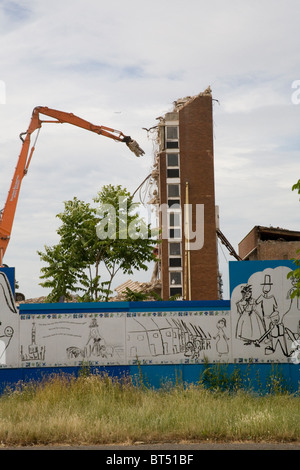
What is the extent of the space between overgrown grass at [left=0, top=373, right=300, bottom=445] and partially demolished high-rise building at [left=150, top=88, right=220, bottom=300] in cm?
3303

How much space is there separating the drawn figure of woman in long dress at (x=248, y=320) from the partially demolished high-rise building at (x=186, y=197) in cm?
3184

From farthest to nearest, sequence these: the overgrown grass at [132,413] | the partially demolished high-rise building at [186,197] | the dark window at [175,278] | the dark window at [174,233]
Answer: the dark window at [174,233], the dark window at [175,278], the partially demolished high-rise building at [186,197], the overgrown grass at [132,413]

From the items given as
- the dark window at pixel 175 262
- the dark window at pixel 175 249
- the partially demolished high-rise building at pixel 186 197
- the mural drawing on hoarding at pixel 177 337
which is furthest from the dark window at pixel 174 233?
the mural drawing on hoarding at pixel 177 337

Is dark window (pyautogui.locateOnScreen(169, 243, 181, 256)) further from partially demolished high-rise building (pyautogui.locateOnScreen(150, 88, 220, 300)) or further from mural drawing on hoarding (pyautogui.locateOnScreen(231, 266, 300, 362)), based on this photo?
mural drawing on hoarding (pyautogui.locateOnScreen(231, 266, 300, 362))

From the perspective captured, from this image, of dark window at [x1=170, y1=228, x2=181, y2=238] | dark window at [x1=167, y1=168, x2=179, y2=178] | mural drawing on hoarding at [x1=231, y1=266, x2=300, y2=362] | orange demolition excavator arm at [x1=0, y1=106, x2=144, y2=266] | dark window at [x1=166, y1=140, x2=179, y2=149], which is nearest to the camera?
mural drawing on hoarding at [x1=231, y1=266, x2=300, y2=362]

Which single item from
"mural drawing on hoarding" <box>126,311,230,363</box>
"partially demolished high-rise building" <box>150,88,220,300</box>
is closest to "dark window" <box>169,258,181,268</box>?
"partially demolished high-rise building" <box>150,88,220,300</box>

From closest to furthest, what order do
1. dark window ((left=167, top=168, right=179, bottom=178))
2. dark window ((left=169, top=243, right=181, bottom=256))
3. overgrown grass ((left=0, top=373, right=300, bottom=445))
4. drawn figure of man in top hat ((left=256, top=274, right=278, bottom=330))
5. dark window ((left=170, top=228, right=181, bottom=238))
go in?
overgrown grass ((left=0, top=373, right=300, bottom=445)), drawn figure of man in top hat ((left=256, top=274, right=278, bottom=330)), dark window ((left=170, top=228, right=181, bottom=238)), dark window ((left=169, top=243, right=181, bottom=256)), dark window ((left=167, top=168, right=179, bottom=178))

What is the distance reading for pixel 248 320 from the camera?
15938mm

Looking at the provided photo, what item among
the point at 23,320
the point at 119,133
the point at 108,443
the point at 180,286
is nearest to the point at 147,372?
the point at 23,320

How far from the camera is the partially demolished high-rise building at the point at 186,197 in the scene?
48.5 m

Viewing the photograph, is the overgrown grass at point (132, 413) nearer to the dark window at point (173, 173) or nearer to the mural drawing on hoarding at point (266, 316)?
the mural drawing on hoarding at point (266, 316)

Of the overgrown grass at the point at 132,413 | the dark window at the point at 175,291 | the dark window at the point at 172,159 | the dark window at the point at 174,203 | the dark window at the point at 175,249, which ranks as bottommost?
the overgrown grass at the point at 132,413

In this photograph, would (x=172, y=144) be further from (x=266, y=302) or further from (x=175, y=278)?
(x=266, y=302)

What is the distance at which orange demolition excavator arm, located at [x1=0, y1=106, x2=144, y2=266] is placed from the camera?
97.6 feet
